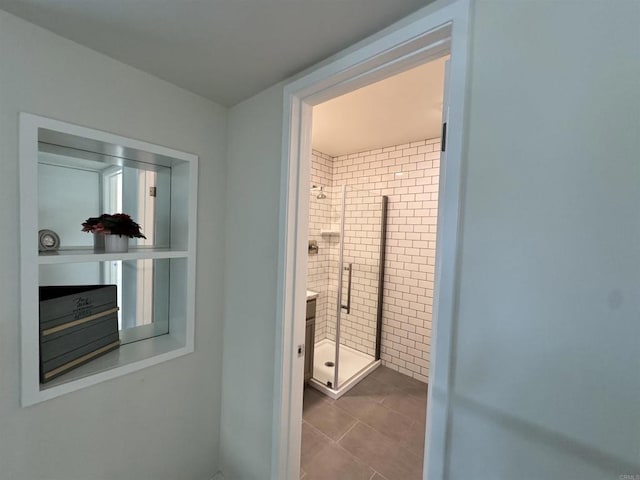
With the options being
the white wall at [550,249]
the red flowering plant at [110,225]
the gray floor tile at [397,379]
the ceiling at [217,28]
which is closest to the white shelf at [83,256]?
the red flowering plant at [110,225]

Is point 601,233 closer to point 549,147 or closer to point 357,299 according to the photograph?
point 549,147

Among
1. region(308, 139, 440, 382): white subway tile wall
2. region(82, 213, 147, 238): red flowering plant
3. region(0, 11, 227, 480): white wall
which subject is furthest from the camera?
region(308, 139, 440, 382): white subway tile wall

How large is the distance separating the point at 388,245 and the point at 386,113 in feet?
4.90

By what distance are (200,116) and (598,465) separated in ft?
6.52

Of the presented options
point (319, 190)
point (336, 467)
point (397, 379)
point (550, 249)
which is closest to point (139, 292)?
point (336, 467)

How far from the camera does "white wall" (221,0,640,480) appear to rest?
0.52 m

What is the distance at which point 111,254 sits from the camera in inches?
43.8

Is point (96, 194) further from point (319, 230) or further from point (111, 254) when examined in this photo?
point (319, 230)

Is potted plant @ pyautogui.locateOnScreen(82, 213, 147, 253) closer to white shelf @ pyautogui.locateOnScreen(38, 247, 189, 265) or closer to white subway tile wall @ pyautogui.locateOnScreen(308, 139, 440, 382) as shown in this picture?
white shelf @ pyautogui.locateOnScreen(38, 247, 189, 265)

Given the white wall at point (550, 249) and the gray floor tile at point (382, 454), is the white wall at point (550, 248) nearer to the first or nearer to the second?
the white wall at point (550, 249)

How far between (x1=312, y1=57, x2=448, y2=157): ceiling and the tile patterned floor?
2.54 meters

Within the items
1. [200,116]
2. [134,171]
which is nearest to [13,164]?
[134,171]

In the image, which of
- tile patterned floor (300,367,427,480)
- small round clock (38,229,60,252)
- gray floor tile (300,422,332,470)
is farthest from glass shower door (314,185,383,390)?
small round clock (38,229,60,252)

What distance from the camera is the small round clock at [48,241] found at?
1102 millimetres
